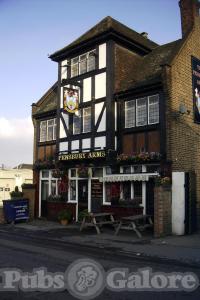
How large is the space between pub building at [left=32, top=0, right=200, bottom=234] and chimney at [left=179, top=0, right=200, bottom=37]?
0.17ft

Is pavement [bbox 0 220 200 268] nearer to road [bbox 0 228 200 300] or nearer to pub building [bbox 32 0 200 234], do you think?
road [bbox 0 228 200 300]

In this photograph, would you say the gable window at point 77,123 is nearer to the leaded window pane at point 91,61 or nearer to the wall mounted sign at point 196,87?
the leaded window pane at point 91,61

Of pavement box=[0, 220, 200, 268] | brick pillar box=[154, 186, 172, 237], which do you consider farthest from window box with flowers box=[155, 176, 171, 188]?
pavement box=[0, 220, 200, 268]

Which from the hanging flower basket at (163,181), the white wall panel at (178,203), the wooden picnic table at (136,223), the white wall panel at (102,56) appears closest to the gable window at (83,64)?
the white wall panel at (102,56)

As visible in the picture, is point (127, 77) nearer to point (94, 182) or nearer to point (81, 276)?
point (94, 182)

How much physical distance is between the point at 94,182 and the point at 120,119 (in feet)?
11.6

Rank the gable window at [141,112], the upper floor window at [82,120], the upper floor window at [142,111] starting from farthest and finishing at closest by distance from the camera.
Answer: the upper floor window at [82,120]
the gable window at [141,112]
the upper floor window at [142,111]

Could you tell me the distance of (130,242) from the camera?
1309 centimetres

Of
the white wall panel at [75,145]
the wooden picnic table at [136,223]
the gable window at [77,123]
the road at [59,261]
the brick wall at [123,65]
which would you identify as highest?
the brick wall at [123,65]

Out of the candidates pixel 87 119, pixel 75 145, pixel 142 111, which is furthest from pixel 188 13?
pixel 75 145

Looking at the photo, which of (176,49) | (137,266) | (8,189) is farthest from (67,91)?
(8,189)

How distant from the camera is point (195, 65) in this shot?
722 inches

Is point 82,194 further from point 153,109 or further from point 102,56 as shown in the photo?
point 102,56

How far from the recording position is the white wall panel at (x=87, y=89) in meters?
19.4
